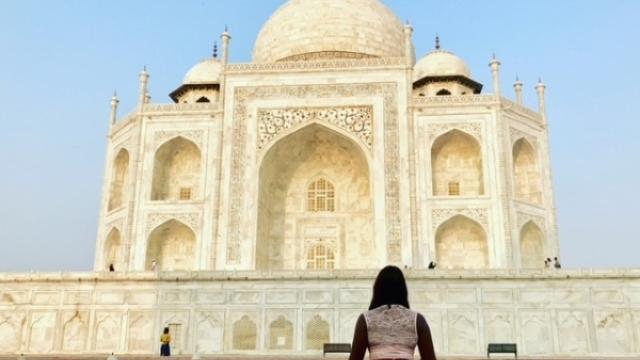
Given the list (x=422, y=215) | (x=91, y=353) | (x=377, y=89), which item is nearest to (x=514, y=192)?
(x=422, y=215)

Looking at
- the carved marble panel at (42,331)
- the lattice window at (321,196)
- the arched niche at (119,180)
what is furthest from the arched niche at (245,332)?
the arched niche at (119,180)

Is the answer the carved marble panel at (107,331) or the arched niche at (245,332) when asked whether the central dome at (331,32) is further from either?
the carved marble panel at (107,331)

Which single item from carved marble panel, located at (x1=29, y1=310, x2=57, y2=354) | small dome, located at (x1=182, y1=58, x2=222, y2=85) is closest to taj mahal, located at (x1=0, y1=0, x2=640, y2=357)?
small dome, located at (x1=182, y1=58, x2=222, y2=85)

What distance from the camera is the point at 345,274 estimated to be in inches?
515

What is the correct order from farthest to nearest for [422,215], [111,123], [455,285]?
[111,123] < [422,215] < [455,285]

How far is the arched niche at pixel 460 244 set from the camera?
1847 cm

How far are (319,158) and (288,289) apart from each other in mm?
8113

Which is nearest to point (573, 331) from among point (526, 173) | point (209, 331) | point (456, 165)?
point (209, 331)

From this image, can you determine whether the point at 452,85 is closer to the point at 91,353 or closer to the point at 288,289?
the point at 288,289

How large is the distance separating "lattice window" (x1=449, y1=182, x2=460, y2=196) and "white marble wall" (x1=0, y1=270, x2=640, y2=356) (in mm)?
6507

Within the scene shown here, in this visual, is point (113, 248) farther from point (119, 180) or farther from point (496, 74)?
point (496, 74)

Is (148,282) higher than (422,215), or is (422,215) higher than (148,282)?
(422,215)

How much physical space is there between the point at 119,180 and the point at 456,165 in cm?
1064

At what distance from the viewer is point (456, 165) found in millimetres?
19531
